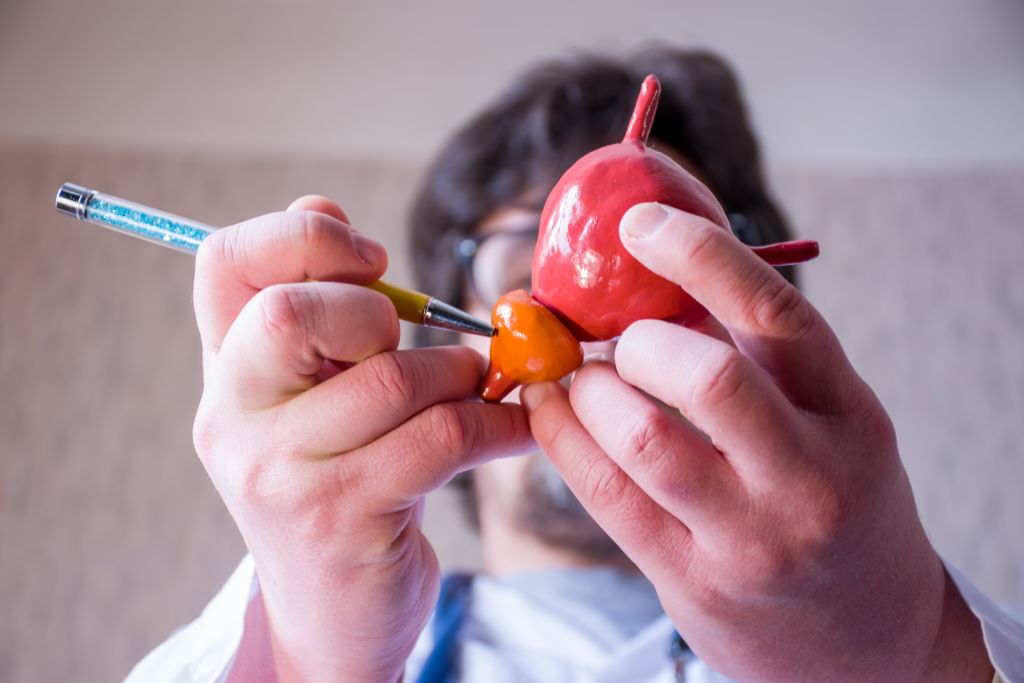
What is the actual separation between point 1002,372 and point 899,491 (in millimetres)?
1722

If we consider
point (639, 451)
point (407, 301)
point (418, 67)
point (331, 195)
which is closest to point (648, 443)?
point (639, 451)

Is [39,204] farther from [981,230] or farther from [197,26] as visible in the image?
[981,230]

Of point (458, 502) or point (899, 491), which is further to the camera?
point (458, 502)

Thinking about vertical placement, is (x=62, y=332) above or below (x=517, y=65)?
below

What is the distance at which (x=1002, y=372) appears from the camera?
6.17ft

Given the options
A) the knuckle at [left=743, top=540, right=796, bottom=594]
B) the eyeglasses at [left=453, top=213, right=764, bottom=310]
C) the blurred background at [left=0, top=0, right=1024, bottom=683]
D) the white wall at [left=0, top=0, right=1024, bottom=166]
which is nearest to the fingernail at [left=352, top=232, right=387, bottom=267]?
the knuckle at [left=743, top=540, right=796, bottom=594]

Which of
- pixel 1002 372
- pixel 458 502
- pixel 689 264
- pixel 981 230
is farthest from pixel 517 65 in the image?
pixel 689 264

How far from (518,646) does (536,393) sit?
0.71m

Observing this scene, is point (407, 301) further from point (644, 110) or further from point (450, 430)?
point (644, 110)

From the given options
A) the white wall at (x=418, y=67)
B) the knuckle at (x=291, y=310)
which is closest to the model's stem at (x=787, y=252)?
the knuckle at (x=291, y=310)

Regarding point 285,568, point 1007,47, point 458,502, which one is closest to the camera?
point 285,568

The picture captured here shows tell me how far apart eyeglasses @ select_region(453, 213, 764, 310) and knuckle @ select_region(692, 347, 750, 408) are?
0.71 meters

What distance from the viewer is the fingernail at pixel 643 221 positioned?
46 cm

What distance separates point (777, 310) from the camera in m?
0.45
